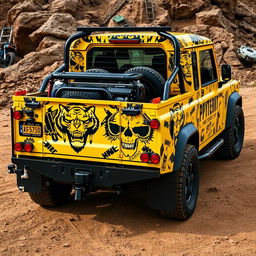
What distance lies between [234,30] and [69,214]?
51.9 feet

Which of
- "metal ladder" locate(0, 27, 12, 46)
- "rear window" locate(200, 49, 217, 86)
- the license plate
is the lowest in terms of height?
"metal ladder" locate(0, 27, 12, 46)

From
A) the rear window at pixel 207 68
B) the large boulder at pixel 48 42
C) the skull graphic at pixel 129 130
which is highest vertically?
the rear window at pixel 207 68

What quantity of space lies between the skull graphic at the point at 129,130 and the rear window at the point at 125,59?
4.85ft

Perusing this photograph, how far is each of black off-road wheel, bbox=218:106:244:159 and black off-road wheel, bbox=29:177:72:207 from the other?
2.79 m

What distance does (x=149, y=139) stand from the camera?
436cm

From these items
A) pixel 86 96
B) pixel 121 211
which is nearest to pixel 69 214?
pixel 121 211

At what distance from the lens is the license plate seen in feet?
15.6

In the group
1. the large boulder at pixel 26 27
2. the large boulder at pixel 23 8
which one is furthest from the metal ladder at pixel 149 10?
the large boulder at pixel 23 8

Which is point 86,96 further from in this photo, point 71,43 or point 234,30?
point 234,30

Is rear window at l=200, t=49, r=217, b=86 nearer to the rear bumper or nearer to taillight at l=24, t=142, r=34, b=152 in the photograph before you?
the rear bumper

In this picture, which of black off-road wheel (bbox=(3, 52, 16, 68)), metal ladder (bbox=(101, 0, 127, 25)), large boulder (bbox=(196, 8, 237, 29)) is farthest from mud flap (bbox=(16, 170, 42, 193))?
large boulder (bbox=(196, 8, 237, 29))

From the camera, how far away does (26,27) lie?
16656 millimetres

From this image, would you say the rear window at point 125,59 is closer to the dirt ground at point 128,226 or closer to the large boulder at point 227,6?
the dirt ground at point 128,226

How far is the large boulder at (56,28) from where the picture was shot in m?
15.7
